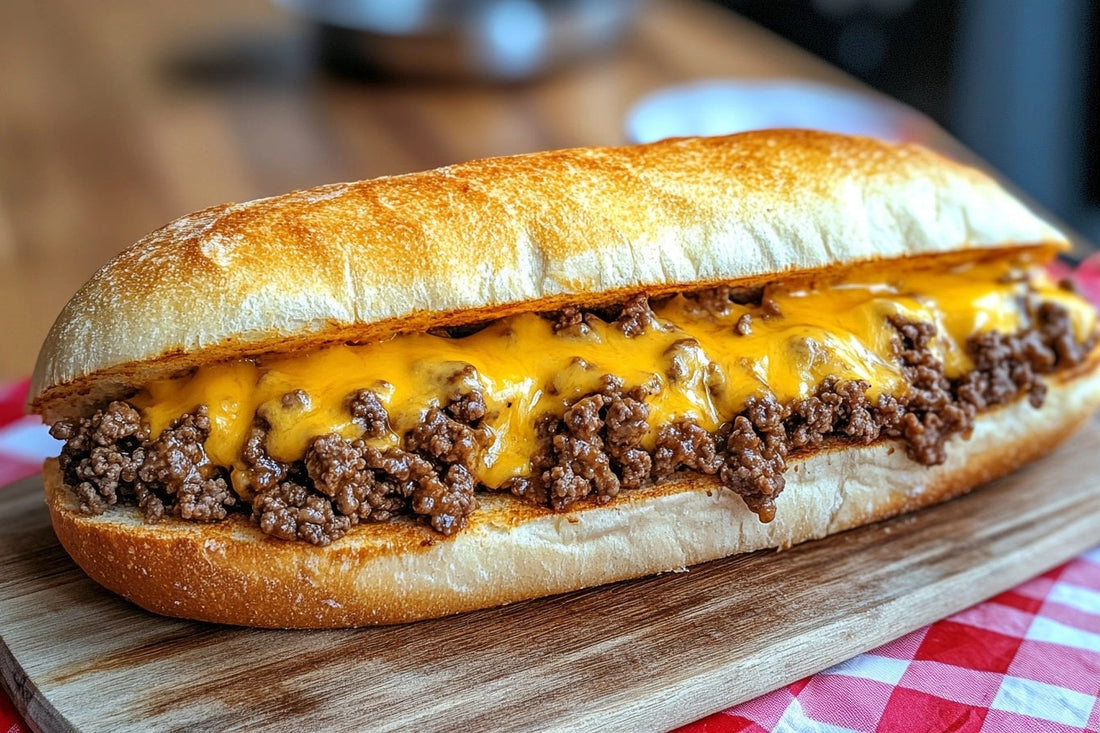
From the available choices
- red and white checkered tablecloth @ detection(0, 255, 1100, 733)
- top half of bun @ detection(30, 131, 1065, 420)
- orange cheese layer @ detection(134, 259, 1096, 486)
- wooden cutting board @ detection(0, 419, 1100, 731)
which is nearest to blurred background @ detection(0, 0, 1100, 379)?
top half of bun @ detection(30, 131, 1065, 420)

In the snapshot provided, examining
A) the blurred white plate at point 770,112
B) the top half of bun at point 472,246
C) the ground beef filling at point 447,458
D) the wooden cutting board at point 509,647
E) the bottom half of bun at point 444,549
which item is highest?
the top half of bun at point 472,246

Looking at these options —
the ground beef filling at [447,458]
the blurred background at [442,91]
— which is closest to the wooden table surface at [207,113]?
the blurred background at [442,91]

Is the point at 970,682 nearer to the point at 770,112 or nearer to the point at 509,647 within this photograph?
the point at 509,647

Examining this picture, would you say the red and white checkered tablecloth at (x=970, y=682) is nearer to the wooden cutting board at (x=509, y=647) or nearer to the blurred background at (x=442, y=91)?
the wooden cutting board at (x=509, y=647)

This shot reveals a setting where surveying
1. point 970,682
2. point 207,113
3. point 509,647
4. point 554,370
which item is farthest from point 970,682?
point 207,113

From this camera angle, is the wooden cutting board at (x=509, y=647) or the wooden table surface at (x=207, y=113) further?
the wooden table surface at (x=207, y=113)

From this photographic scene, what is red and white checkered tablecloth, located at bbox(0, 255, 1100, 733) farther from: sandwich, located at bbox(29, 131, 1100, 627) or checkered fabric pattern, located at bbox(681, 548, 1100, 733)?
sandwich, located at bbox(29, 131, 1100, 627)

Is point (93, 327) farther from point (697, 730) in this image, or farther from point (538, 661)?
point (697, 730)
